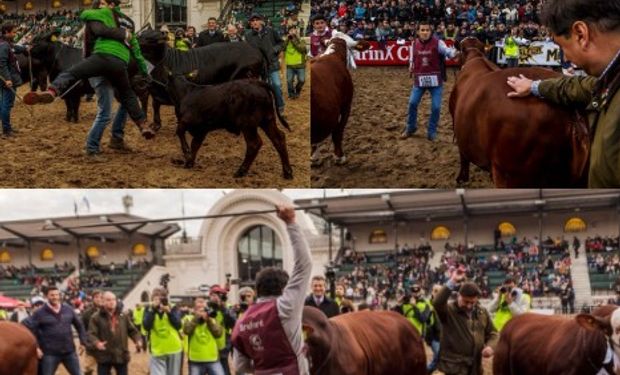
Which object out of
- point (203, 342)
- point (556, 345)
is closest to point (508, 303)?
point (556, 345)

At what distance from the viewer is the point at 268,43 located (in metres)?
4.52

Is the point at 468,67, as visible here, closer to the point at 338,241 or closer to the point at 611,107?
the point at 338,241

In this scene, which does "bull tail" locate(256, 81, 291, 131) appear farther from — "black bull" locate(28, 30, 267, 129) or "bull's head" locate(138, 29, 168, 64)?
"bull's head" locate(138, 29, 168, 64)

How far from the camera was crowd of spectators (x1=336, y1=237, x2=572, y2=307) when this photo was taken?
786 centimetres

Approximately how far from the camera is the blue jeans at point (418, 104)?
4211 millimetres

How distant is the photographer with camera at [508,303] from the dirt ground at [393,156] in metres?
0.95

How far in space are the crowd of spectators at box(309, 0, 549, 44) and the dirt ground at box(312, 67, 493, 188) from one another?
0.90 ft

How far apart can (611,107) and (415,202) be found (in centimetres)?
327

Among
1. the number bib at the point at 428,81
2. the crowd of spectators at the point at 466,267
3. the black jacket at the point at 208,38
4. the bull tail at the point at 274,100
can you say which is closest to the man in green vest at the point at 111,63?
the black jacket at the point at 208,38

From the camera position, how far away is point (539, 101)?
309cm

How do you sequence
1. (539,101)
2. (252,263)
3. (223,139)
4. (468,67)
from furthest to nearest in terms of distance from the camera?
(252,263)
(223,139)
(468,67)
(539,101)

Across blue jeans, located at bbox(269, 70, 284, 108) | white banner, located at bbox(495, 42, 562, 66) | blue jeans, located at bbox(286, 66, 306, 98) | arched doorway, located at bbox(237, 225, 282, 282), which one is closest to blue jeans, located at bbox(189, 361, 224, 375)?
arched doorway, located at bbox(237, 225, 282, 282)

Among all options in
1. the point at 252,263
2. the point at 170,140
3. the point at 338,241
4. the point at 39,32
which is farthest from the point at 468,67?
the point at 252,263

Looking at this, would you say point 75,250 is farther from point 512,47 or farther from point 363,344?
point 512,47
